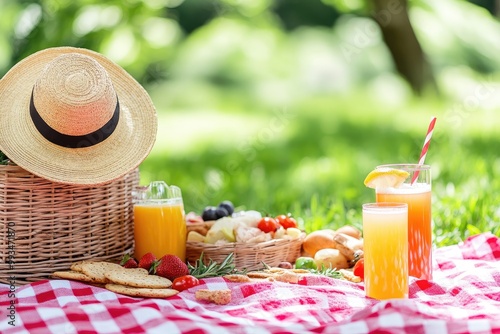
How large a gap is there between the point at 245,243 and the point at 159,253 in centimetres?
32

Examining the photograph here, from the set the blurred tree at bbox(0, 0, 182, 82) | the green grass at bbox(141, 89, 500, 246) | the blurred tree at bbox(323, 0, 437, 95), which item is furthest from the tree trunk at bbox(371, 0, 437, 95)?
the blurred tree at bbox(0, 0, 182, 82)

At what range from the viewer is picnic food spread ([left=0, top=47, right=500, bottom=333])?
2.31 meters

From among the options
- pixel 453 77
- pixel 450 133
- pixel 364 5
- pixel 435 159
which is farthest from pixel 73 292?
pixel 453 77

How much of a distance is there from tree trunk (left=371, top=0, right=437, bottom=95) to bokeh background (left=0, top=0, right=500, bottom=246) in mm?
14

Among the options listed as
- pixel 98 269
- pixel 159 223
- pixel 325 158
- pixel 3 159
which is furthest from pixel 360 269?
pixel 325 158

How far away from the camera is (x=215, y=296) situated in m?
2.51

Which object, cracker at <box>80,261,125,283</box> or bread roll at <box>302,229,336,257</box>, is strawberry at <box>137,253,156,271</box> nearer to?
cracker at <box>80,261,125,283</box>

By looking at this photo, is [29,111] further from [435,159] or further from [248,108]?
[248,108]

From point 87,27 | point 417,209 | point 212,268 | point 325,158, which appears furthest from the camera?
point 325,158

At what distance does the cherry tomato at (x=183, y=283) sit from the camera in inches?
103

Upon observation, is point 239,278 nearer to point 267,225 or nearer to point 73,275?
point 267,225

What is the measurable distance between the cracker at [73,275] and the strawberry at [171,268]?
0.78ft

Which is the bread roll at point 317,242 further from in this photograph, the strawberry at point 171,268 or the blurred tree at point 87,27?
the blurred tree at point 87,27

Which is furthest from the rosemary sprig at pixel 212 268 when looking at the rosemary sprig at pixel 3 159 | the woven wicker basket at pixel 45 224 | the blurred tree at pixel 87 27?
the blurred tree at pixel 87 27
